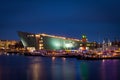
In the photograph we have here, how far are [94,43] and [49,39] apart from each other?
7017 millimetres

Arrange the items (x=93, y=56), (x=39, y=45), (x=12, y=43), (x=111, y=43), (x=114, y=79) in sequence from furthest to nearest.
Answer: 1. (x=12, y=43)
2. (x=39, y=45)
3. (x=111, y=43)
4. (x=93, y=56)
5. (x=114, y=79)

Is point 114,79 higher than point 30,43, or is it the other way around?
point 30,43

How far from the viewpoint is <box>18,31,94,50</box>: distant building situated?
55.9 m

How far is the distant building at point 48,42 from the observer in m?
55.9

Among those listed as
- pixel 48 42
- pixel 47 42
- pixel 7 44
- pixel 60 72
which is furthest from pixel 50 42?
pixel 60 72

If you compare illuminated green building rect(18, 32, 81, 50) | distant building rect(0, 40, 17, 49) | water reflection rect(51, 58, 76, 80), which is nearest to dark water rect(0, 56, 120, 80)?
water reflection rect(51, 58, 76, 80)

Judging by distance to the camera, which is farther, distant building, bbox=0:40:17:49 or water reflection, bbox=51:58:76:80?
distant building, bbox=0:40:17:49

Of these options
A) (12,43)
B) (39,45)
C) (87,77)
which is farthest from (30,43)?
(87,77)

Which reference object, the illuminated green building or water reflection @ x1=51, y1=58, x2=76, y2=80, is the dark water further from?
the illuminated green building

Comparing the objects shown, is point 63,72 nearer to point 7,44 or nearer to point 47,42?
point 47,42

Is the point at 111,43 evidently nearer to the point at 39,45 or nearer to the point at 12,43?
the point at 39,45

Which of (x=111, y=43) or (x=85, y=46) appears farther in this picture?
(x=85, y=46)

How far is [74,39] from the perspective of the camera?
190ft

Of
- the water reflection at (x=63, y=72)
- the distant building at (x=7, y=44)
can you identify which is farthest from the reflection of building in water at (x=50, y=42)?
the water reflection at (x=63, y=72)
